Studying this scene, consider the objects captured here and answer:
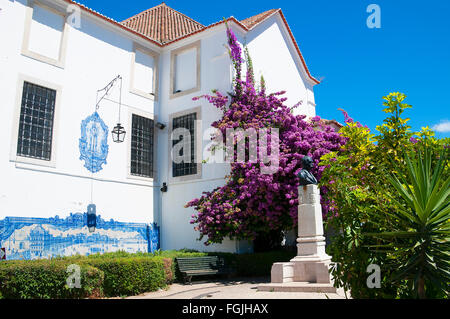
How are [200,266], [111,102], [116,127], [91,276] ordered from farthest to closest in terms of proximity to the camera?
[111,102] → [116,127] → [200,266] → [91,276]

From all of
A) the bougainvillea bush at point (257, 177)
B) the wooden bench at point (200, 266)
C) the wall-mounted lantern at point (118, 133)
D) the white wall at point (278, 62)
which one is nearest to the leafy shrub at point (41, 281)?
the wooden bench at point (200, 266)

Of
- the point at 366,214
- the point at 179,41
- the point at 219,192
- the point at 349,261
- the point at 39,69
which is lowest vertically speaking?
the point at 349,261

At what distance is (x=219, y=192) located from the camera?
1344 cm

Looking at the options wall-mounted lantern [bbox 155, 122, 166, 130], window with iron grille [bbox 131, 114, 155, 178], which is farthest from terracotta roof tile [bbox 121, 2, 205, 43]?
window with iron grille [bbox 131, 114, 155, 178]

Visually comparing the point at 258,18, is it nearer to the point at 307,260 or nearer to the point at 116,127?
the point at 116,127

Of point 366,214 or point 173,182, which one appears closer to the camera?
point 366,214

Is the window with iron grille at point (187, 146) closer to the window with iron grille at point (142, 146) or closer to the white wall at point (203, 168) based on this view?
the white wall at point (203, 168)

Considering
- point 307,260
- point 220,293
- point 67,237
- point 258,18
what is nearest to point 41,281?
point 220,293

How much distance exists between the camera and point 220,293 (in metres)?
9.38

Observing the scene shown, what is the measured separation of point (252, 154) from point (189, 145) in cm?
357

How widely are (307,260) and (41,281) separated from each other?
6248 mm

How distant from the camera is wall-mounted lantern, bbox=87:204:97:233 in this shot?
12.8 m

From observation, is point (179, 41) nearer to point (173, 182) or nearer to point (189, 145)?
point (189, 145)
